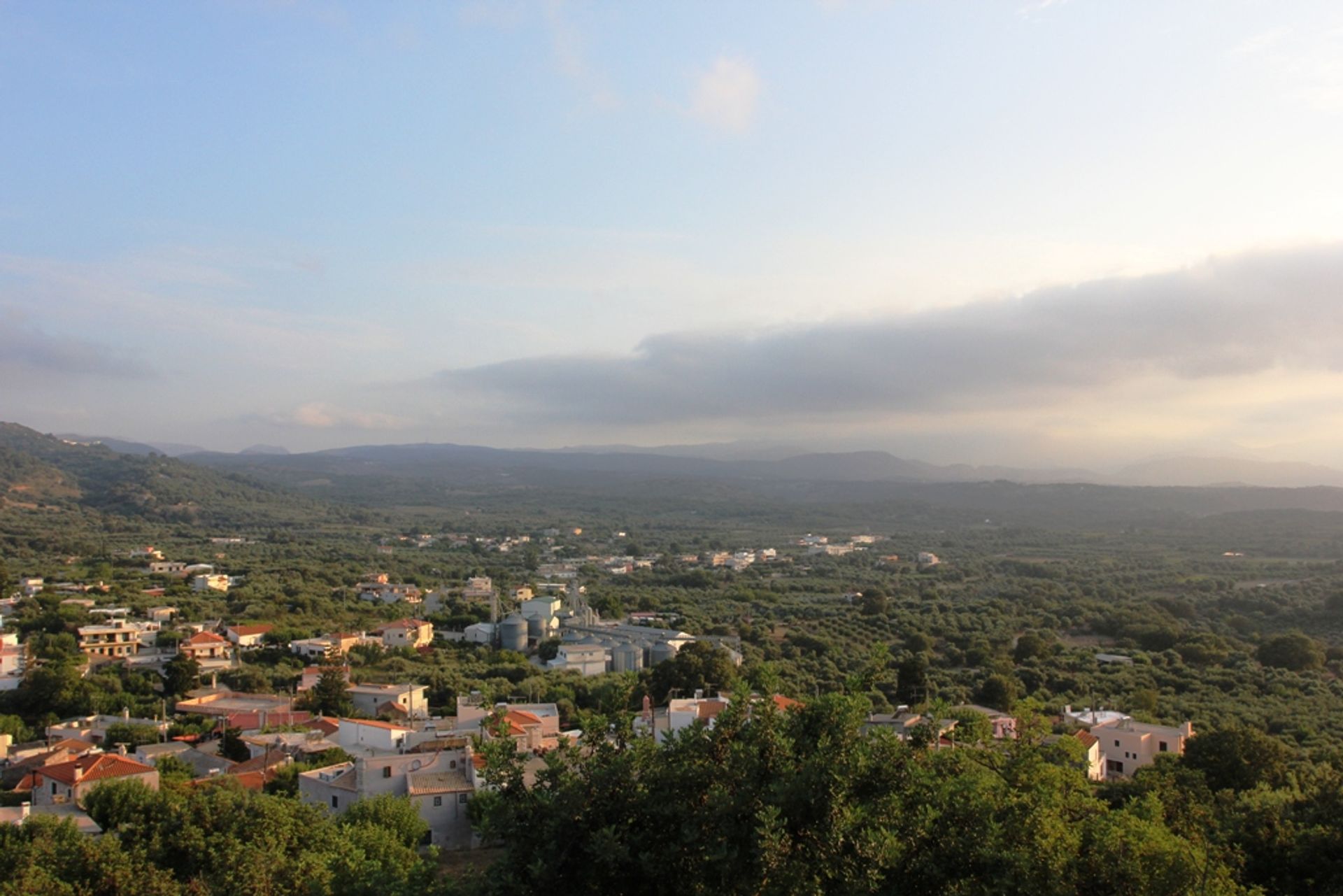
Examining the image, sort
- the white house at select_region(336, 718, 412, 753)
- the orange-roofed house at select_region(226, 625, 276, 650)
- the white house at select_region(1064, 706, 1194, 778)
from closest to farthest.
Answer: the white house at select_region(336, 718, 412, 753), the white house at select_region(1064, 706, 1194, 778), the orange-roofed house at select_region(226, 625, 276, 650)

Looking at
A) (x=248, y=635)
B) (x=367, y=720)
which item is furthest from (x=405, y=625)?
(x=367, y=720)

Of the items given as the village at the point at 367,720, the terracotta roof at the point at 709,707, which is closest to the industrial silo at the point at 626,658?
the village at the point at 367,720

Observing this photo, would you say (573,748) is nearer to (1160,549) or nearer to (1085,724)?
(1085,724)

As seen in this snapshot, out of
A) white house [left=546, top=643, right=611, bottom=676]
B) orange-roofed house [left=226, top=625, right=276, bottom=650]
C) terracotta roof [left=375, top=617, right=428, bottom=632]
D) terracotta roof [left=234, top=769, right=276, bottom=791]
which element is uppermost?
terracotta roof [left=234, top=769, right=276, bottom=791]

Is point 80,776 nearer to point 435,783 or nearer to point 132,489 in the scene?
point 435,783

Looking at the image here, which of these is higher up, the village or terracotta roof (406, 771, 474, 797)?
terracotta roof (406, 771, 474, 797)

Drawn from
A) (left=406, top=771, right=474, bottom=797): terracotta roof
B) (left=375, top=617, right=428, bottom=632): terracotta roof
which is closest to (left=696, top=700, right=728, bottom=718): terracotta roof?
(left=406, top=771, right=474, bottom=797): terracotta roof

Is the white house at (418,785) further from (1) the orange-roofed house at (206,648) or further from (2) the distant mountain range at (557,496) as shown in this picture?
(2) the distant mountain range at (557,496)

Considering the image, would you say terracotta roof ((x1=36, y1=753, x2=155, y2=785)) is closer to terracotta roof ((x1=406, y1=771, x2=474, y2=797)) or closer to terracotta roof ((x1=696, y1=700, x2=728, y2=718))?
terracotta roof ((x1=406, y1=771, x2=474, y2=797))
